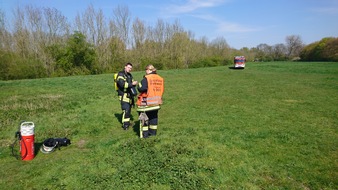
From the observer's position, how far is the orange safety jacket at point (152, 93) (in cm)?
707

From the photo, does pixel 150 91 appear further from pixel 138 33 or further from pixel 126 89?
pixel 138 33

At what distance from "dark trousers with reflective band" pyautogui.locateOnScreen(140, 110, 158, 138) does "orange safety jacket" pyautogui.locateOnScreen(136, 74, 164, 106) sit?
36 cm

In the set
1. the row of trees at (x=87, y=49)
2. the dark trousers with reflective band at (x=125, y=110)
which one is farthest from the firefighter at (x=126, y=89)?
the row of trees at (x=87, y=49)

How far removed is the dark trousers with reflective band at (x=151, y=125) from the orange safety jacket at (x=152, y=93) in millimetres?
356

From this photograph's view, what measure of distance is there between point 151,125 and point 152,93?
119cm

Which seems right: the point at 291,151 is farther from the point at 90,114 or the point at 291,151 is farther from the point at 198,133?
the point at 90,114

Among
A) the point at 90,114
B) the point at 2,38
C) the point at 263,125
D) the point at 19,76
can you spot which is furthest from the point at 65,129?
the point at 2,38

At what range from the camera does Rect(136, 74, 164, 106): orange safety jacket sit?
707 cm

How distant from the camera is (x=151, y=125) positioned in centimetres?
773

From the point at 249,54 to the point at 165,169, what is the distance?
10152 cm

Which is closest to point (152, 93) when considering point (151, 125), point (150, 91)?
point (150, 91)

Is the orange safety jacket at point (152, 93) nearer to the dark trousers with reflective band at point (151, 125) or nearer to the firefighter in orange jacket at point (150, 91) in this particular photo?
the firefighter in orange jacket at point (150, 91)

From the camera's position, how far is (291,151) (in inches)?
257

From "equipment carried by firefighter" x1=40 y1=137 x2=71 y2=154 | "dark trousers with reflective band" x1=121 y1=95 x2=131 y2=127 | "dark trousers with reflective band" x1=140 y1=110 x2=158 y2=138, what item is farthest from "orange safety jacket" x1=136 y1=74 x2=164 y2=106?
"equipment carried by firefighter" x1=40 y1=137 x2=71 y2=154
